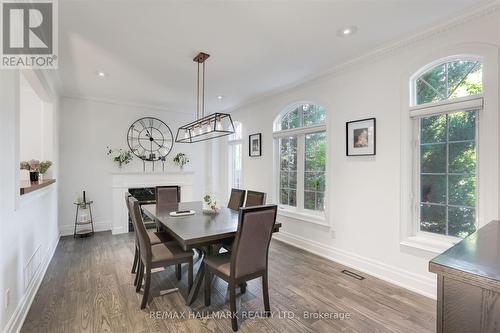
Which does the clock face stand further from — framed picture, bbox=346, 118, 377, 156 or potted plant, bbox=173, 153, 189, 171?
framed picture, bbox=346, 118, 377, 156

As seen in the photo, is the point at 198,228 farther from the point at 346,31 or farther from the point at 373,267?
the point at 346,31

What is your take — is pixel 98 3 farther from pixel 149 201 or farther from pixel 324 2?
pixel 149 201

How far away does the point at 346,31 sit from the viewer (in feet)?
8.35

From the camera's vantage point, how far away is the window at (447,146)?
7.68ft

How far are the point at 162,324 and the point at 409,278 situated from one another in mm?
2581

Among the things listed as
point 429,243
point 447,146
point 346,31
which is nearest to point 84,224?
point 346,31

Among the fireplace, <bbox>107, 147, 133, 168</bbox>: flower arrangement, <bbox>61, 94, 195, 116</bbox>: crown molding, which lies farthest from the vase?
<bbox>61, 94, 195, 116</bbox>: crown molding

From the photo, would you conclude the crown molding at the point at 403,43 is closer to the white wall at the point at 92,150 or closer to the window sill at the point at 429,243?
the window sill at the point at 429,243

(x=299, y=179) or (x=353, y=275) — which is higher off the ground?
(x=299, y=179)

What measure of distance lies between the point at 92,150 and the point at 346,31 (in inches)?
198

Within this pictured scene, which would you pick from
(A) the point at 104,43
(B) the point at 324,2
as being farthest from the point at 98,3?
(B) the point at 324,2

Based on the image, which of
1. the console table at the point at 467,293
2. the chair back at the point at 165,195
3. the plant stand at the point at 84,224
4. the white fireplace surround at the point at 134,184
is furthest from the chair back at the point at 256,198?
A: the plant stand at the point at 84,224

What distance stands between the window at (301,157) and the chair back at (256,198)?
116cm

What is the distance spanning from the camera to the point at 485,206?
218cm
